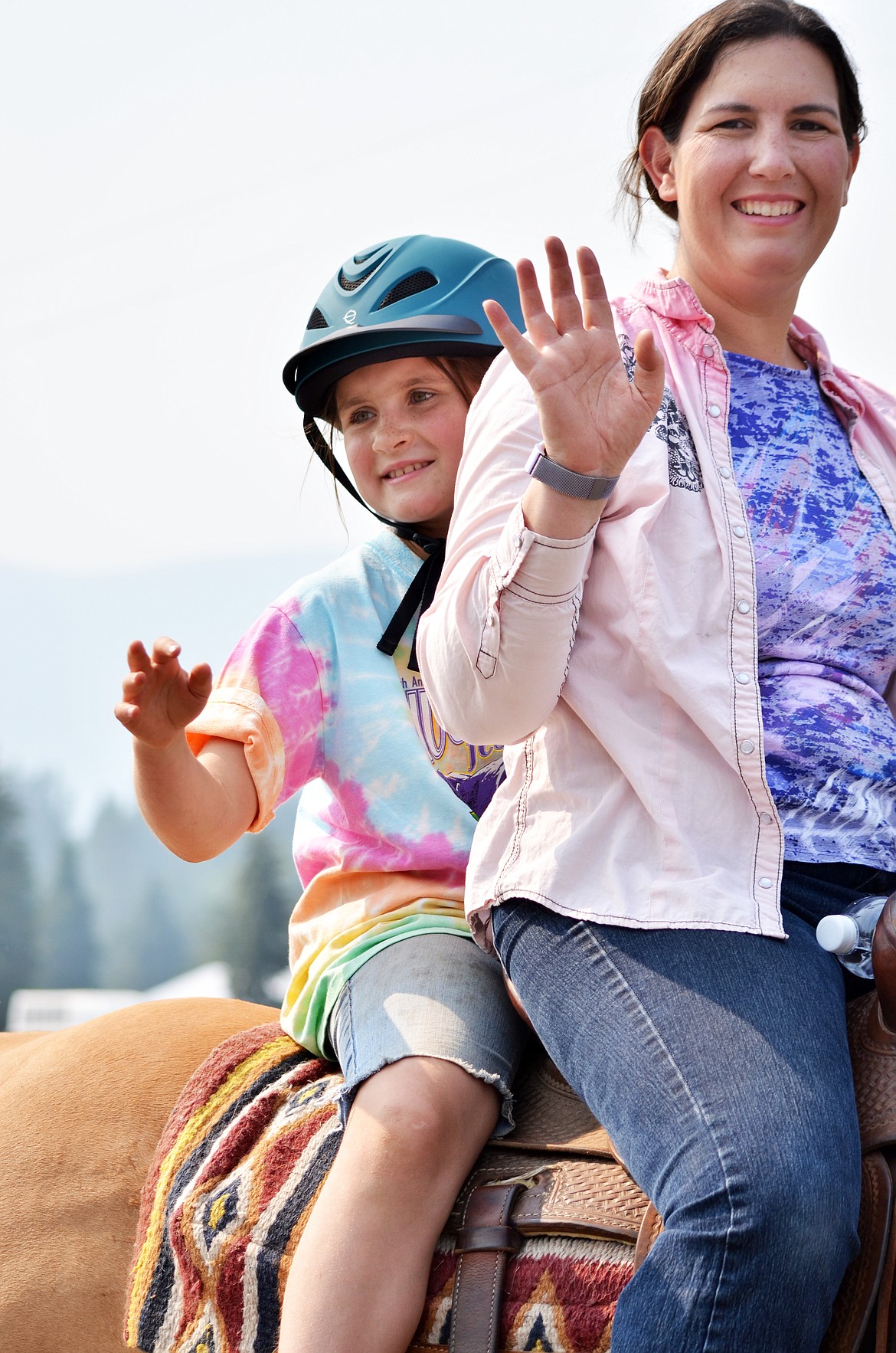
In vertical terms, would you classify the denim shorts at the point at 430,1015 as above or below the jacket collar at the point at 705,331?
below

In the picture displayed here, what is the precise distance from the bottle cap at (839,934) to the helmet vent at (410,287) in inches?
55.1

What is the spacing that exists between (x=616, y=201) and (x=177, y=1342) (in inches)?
79.1

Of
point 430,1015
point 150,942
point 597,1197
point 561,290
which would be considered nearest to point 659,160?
point 561,290

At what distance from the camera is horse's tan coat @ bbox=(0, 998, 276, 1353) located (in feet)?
7.05

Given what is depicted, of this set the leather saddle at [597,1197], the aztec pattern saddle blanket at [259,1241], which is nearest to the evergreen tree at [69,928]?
the aztec pattern saddle blanket at [259,1241]

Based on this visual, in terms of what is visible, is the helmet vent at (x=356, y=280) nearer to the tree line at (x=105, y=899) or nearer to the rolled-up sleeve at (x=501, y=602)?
the rolled-up sleeve at (x=501, y=602)

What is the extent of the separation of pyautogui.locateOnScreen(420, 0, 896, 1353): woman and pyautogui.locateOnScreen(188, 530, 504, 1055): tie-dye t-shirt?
0.32 meters

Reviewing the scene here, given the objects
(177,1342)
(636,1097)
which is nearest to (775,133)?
(636,1097)

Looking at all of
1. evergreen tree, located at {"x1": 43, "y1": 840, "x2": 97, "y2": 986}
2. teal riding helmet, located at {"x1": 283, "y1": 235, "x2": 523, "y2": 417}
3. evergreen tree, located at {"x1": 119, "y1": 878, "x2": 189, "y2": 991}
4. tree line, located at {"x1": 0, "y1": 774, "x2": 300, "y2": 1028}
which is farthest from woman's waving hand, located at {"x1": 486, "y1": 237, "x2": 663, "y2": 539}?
evergreen tree, located at {"x1": 43, "y1": 840, "x2": 97, "y2": 986}

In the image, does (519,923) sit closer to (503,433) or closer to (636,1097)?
(636,1097)

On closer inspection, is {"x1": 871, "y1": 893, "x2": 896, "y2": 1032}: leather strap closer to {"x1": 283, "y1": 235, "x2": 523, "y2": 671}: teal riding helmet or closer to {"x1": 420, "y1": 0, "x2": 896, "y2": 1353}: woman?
{"x1": 420, "y1": 0, "x2": 896, "y2": 1353}: woman

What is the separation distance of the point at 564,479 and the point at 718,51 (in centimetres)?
97

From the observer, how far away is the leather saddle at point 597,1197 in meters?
1.42

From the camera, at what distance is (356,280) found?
7.98 feet
